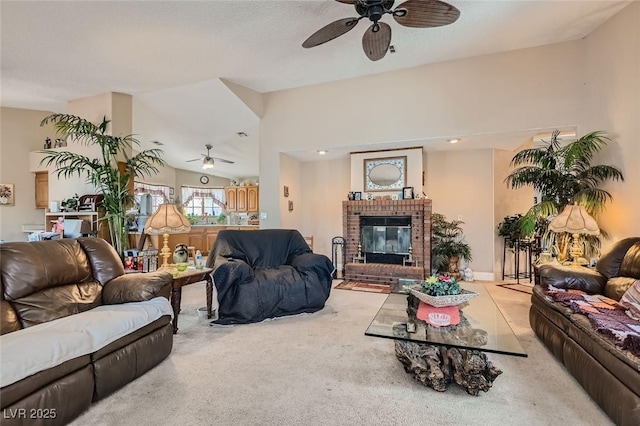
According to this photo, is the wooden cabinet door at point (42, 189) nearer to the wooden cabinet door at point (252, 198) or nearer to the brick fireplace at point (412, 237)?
the wooden cabinet door at point (252, 198)

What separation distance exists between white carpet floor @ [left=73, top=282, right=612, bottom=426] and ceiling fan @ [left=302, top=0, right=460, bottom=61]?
272 centimetres

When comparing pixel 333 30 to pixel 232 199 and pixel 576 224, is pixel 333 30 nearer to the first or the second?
pixel 576 224

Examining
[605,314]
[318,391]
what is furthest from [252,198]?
[605,314]

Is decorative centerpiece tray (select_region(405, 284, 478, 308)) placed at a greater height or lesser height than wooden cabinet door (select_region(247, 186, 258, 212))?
lesser

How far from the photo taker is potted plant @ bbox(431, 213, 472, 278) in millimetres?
5332

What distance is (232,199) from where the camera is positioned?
356 inches

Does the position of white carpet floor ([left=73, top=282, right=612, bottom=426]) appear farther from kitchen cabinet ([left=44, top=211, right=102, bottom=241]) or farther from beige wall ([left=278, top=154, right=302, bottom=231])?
kitchen cabinet ([left=44, top=211, right=102, bottom=241])

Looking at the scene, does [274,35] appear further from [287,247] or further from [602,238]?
[602,238]

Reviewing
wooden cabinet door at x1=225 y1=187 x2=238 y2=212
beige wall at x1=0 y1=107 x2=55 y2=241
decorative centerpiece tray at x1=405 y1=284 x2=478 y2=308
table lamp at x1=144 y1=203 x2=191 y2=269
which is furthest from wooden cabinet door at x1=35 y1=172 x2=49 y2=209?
decorative centerpiece tray at x1=405 y1=284 x2=478 y2=308

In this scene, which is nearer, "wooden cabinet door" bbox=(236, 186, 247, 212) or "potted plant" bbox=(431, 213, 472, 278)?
"potted plant" bbox=(431, 213, 472, 278)

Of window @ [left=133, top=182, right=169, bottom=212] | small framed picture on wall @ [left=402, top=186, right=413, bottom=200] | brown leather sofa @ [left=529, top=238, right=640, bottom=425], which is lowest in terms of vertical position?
brown leather sofa @ [left=529, top=238, right=640, bottom=425]

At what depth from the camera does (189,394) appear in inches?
75.9

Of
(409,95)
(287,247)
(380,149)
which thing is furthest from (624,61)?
(287,247)

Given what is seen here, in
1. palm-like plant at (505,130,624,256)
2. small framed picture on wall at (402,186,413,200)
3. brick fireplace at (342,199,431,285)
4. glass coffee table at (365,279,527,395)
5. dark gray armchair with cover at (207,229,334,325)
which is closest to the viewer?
glass coffee table at (365,279,527,395)
